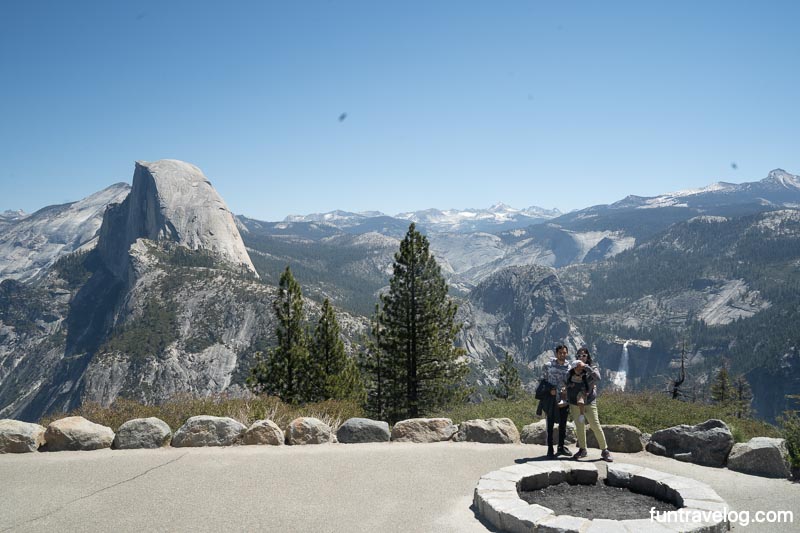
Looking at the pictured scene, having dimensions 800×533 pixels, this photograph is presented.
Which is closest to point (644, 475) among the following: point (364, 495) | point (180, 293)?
point (364, 495)

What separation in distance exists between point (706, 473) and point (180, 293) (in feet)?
530

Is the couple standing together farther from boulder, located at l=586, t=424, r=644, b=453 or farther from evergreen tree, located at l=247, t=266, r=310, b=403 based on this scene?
evergreen tree, located at l=247, t=266, r=310, b=403

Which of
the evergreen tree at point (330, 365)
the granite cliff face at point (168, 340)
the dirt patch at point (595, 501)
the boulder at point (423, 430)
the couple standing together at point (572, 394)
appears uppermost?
the couple standing together at point (572, 394)

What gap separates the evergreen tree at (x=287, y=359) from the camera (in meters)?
30.6

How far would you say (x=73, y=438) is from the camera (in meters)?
12.2

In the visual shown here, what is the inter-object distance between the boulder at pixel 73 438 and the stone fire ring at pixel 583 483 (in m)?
9.06

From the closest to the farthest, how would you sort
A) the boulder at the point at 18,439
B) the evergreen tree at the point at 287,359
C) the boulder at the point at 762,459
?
the boulder at the point at 762,459, the boulder at the point at 18,439, the evergreen tree at the point at 287,359

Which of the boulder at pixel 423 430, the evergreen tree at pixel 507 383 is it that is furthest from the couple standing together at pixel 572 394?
the evergreen tree at pixel 507 383

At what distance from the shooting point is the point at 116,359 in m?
132

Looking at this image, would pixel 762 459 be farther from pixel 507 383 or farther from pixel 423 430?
pixel 507 383

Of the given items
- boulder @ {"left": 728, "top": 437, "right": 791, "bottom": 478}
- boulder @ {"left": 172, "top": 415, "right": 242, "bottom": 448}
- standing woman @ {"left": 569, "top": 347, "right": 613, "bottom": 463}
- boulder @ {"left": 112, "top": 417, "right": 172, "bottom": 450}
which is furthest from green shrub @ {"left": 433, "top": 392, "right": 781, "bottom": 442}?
boulder @ {"left": 112, "top": 417, "right": 172, "bottom": 450}

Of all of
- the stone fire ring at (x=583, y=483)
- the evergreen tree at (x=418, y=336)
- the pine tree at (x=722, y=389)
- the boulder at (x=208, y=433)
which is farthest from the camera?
the pine tree at (x=722, y=389)

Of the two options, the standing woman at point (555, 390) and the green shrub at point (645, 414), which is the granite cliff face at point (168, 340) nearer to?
the green shrub at point (645, 414)

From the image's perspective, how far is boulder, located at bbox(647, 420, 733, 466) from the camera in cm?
1118
